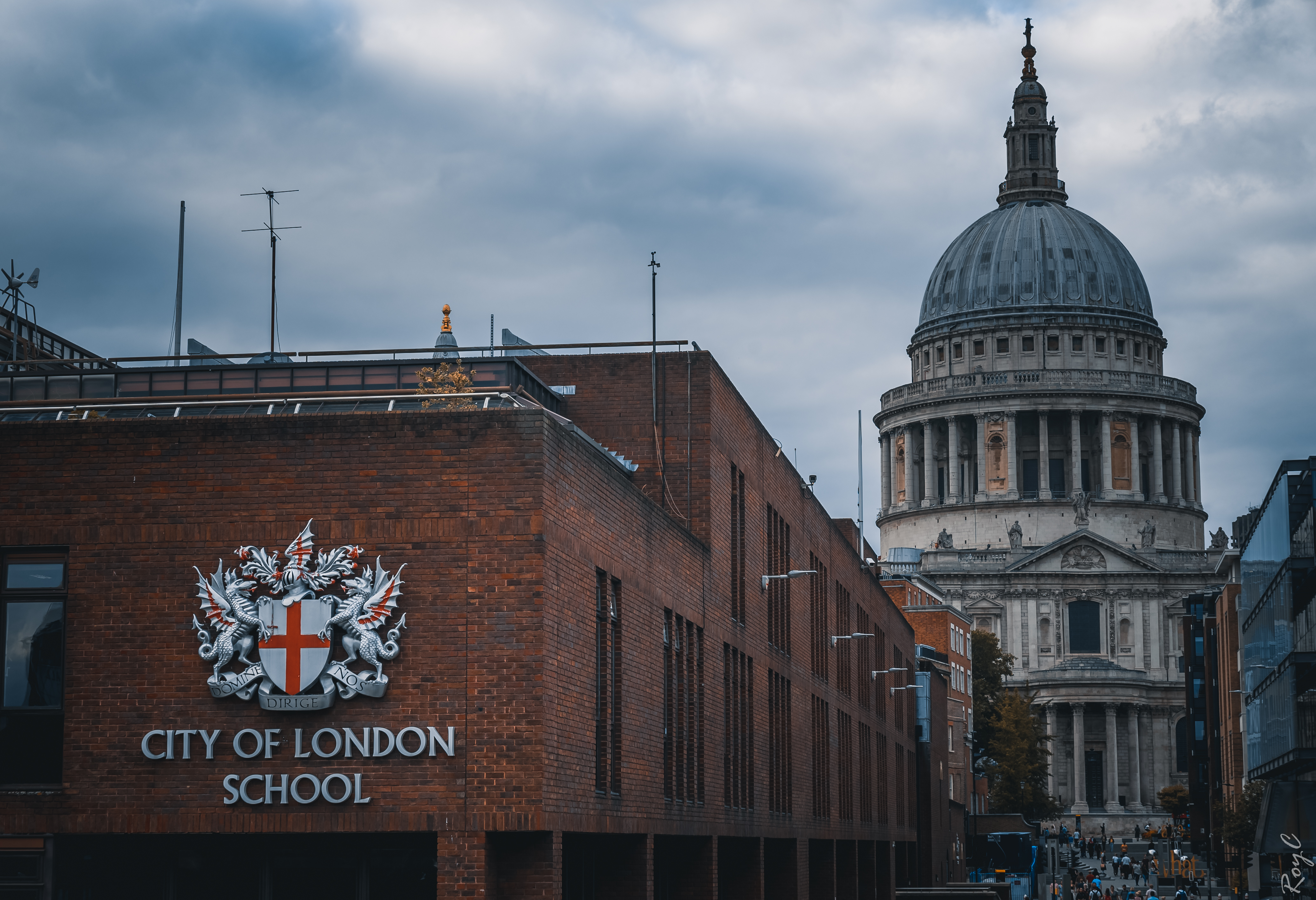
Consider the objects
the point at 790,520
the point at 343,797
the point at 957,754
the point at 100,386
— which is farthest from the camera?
the point at 957,754

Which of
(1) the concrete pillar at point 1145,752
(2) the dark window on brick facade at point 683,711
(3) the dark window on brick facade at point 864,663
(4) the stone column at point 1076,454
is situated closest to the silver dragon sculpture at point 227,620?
(2) the dark window on brick facade at point 683,711

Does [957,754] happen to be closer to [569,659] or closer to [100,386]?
[100,386]

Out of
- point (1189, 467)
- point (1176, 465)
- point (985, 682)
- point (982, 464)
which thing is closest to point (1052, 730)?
point (982, 464)

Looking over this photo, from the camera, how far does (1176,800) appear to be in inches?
5758

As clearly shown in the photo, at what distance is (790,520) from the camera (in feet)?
165

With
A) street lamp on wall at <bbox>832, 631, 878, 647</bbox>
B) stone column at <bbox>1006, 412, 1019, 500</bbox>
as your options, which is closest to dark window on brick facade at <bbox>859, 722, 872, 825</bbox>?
street lamp on wall at <bbox>832, 631, 878, 647</bbox>

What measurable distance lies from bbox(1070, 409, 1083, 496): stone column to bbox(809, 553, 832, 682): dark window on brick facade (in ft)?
389

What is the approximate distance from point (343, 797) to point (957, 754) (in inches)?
3382

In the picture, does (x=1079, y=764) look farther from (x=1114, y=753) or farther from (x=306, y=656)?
(x=306, y=656)

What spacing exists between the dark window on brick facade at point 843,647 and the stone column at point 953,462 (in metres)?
113

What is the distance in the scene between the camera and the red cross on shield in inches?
1044

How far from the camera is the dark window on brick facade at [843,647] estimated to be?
60094mm

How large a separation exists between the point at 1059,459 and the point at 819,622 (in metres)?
124

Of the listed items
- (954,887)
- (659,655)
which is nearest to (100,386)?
(659,655)
